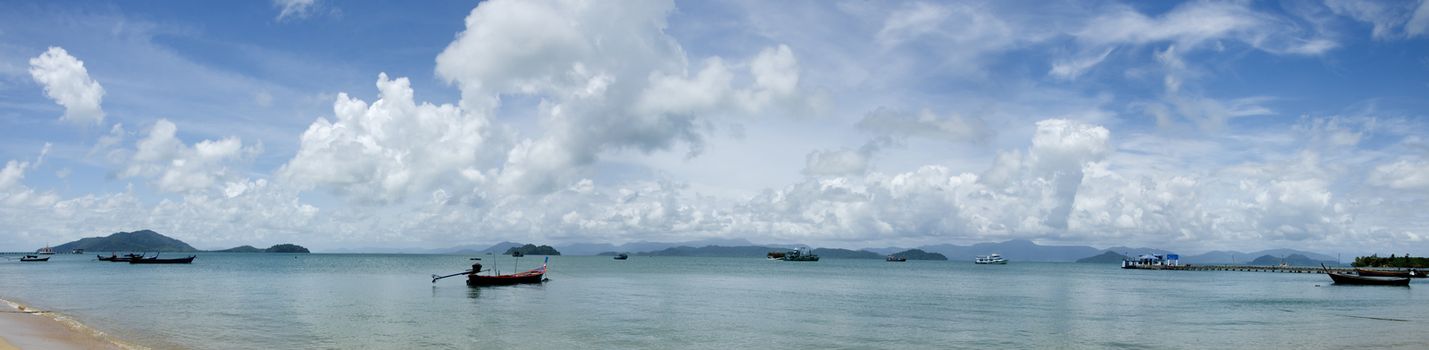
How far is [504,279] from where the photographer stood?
73.3m

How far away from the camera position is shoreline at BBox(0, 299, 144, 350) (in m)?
29.1

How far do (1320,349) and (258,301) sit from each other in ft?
199

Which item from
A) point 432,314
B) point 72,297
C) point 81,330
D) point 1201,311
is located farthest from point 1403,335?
point 72,297

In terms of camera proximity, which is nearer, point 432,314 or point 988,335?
point 988,335

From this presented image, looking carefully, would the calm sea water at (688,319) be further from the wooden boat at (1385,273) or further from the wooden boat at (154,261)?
the wooden boat at (154,261)

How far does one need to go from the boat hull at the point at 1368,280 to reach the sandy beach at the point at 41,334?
124935 mm

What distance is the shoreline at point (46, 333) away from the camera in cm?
2912

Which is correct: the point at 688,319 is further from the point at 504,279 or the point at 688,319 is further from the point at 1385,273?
the point at 1385,273

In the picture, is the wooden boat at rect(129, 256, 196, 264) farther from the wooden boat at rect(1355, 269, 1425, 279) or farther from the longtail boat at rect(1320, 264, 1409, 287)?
the wooden boat at rect(1355, 269, 1425, 279)

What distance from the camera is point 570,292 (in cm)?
6919

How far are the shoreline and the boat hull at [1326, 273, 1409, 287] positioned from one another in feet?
408

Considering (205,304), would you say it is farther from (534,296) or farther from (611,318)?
(611,318)

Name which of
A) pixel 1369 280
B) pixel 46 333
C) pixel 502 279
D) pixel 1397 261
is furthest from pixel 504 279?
pixel 1397 261

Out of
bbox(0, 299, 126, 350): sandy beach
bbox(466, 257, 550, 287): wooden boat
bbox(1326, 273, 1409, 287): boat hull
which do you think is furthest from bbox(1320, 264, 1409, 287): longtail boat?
bbox(0, 299, 126, 350): sandy beach
